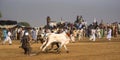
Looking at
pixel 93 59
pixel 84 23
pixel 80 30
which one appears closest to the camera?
pixel 93 59

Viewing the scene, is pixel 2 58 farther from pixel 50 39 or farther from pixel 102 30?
pixel 102 30

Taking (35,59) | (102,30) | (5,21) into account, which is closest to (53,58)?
(35,59)

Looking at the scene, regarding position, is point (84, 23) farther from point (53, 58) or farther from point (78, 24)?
point (53, 58)

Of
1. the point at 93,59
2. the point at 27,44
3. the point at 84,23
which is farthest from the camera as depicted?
the point at 84,23

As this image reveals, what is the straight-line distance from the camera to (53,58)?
16.5 meters

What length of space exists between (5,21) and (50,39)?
35.1 metres

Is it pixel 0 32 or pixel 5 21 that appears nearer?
pixel 0 32

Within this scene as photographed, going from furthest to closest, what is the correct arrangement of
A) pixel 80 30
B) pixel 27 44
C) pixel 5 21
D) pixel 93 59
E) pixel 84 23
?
pixel 5 21 → pixel 84 23 → pixel 80 30 → pixel 27 44 → pixel 93 59

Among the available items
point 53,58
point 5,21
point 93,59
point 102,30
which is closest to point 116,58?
point 93,59

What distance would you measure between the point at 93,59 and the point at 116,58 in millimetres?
1198

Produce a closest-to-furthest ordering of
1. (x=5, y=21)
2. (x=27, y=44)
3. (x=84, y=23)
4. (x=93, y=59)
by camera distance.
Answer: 1. (x=93, y=59)
2. (x=27, y=44)
3. (x=84, y=23)
4. (x=5, y=21)

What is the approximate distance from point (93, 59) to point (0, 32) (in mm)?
23498

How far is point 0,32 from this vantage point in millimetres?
38031

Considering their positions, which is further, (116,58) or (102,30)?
(102,30)
